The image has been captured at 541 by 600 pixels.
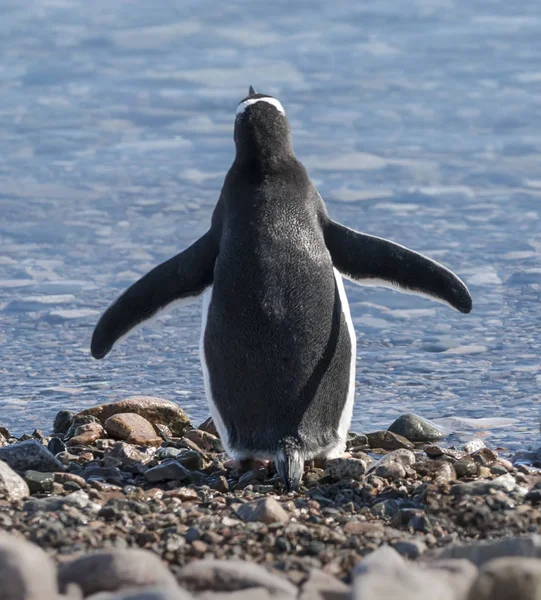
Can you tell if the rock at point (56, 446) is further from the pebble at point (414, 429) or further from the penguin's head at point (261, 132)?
the pebble at point (414, 429)

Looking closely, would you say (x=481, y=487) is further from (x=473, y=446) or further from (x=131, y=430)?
(x=131, y=430)

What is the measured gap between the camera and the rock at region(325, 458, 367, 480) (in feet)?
15.5

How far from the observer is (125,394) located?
6648mm

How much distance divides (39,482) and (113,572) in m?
1.64

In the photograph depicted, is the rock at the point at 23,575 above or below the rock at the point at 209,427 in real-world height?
below

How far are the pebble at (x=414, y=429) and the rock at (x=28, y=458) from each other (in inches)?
63.5

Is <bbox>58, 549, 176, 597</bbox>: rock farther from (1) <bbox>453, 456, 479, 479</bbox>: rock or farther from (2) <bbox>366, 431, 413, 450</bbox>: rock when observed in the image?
(2) <bbox>366, 431, 413, 450</bbox>: rock

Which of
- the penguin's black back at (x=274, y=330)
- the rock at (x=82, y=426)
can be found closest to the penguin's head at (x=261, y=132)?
the penguin's black back at (x=274, y=330)

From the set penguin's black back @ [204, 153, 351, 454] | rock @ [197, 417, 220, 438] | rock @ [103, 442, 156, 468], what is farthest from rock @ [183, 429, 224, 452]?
penguin's black back @ [204, 153, 351, 454]

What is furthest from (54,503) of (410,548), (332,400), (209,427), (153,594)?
(209,427)

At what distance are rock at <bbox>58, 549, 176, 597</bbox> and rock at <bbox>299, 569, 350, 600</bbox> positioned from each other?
0.29 meters

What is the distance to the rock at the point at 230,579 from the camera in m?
2.91

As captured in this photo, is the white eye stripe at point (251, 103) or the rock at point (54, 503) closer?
the rock at point (54, 503)

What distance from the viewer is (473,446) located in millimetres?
5590
